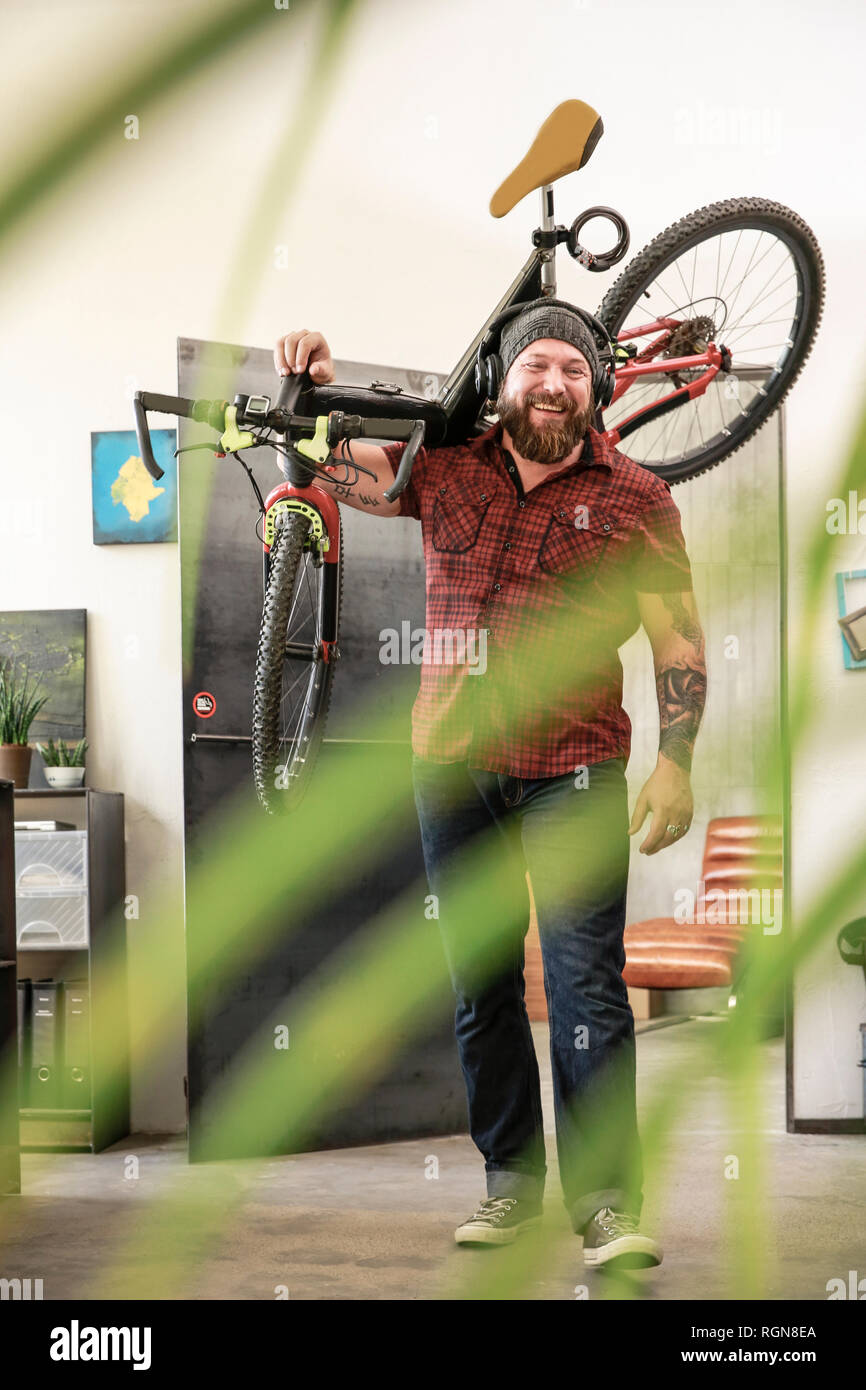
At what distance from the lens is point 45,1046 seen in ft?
9.73

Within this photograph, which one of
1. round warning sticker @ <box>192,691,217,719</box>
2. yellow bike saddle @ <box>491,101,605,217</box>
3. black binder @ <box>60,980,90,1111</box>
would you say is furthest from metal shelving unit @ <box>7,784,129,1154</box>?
A: yellow bike saddle @ <box>491,101,605,217</box>

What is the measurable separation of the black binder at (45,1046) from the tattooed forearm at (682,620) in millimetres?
1798

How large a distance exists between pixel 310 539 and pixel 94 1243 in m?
1.25

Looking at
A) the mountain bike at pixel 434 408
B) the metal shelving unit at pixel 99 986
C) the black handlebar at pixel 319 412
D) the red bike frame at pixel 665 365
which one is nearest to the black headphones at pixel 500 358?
the mountain bike at pixel 434 408

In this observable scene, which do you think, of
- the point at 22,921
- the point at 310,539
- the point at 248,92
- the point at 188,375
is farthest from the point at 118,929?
the point at 248,92

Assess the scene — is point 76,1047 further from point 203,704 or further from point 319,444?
point 319,444

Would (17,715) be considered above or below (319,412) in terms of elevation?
below

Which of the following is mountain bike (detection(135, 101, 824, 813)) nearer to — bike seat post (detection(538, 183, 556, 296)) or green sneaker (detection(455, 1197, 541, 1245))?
bike seat post (detection(538, 183, 556, 296))

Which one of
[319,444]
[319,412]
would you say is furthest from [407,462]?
[319,412]

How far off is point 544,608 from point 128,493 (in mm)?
1594

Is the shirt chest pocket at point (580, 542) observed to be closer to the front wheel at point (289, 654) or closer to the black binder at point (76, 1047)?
the front wheel at point (289, 654)

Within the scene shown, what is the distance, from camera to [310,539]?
6.26 feet

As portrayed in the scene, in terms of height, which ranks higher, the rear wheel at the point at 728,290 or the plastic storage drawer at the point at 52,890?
the rear wheel at the point at 728,290

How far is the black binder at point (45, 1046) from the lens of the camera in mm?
2961
